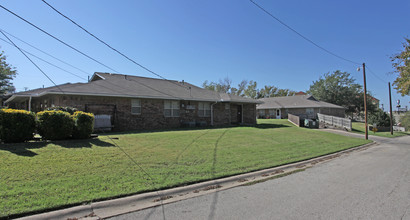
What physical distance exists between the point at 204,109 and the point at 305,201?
17.0 meters

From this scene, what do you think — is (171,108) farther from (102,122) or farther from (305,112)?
(305,112)

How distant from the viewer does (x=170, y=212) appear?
4.23m

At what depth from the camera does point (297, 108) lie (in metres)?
42.8

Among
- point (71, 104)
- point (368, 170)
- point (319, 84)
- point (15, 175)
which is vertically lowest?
point (368, 170)

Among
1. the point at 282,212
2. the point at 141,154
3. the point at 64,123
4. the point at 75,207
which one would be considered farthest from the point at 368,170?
the point at 64,123

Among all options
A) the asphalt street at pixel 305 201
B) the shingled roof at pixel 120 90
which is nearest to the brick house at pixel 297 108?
the shingled roof at pixel 120 90

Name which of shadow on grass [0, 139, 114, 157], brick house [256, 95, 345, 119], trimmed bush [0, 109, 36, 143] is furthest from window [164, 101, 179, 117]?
brick house [256, 95, 345, 119]

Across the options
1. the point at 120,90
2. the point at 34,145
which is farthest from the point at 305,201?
the point at 120,90

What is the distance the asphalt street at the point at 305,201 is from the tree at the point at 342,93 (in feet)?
173

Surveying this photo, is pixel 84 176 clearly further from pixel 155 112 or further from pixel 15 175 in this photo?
pixel 155 112

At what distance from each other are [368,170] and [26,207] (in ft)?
31.5

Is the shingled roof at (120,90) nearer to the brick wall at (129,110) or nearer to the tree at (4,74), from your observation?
the brick wall at (129,110)

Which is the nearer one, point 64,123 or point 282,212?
point 282,212

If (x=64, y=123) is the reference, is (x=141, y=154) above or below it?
below
